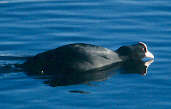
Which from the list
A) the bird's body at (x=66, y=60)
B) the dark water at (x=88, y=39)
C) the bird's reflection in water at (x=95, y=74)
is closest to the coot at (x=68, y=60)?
the bird's body at (x=66, y=60)

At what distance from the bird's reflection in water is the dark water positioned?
0.49 ft

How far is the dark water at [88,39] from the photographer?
10.2m

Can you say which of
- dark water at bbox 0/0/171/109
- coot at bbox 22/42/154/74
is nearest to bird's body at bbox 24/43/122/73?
coot at bbox 22/42/154/74

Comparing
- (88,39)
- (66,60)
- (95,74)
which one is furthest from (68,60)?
(88,39)

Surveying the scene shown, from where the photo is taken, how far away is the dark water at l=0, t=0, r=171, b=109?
33.5ft

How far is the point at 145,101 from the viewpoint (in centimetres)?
1023

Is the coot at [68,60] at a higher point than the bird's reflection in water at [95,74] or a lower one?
higher

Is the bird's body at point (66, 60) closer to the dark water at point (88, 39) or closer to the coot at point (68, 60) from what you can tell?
the coot at point (68, 60)

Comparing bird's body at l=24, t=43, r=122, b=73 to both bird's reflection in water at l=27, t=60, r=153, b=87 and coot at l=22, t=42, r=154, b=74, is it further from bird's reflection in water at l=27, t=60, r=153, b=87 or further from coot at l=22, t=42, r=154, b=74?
bird's reflection in water at l=27, t=60, r=153, b=87

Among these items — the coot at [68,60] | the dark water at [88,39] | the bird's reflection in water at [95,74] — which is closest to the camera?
the dark water at [88,39]

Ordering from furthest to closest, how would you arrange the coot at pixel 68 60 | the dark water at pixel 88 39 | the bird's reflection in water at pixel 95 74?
the coot at pixel 68 60, the bird's reflection in water at pixel 95 74, the dark water at pixel 88 39

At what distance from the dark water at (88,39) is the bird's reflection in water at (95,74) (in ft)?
0.49

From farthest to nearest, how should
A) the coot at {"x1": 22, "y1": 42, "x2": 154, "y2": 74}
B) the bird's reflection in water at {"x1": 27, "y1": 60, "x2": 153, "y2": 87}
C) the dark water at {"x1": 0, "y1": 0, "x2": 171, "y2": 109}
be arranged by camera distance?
the coot at {"x1": 22, "y1": 42, "x2": 154, "y2": 74} → the bird's reflection in water at {"x1": 27, "y1": 60, "x2": 153, "y2": 87} → the dark water at {"x1": 0, "y1": 0, "x2": 171, "y2": 109}

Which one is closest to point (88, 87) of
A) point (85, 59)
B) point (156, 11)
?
point (85, 59)
